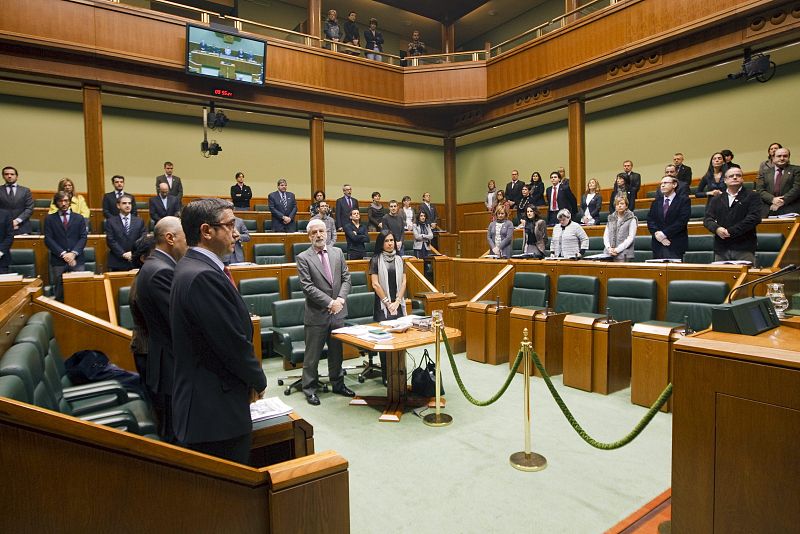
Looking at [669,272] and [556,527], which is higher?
[669,272]

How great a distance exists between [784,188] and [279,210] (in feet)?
20.9

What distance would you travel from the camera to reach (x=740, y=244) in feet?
13.0

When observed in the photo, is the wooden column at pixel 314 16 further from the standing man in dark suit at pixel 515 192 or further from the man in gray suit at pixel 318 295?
the man in gray suit at pixel 318 295

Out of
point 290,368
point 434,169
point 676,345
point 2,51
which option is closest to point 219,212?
point 676,345

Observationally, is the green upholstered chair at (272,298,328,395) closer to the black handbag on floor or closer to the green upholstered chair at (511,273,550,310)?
the black handbag on floor

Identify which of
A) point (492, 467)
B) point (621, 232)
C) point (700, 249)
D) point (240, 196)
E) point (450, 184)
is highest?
point (450, 184)

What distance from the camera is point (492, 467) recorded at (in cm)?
252

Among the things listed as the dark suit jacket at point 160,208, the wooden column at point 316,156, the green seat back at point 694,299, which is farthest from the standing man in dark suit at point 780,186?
the dark suit jacket at point 160,208

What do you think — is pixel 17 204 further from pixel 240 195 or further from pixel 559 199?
pixel 559 199

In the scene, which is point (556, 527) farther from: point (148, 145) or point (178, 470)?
point (148, 145)

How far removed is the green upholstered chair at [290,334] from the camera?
3.92m

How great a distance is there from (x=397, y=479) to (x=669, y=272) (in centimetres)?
291

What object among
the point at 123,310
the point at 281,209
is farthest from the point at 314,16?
the point at 123,310

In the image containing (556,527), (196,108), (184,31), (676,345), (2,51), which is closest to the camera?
(676,345)
